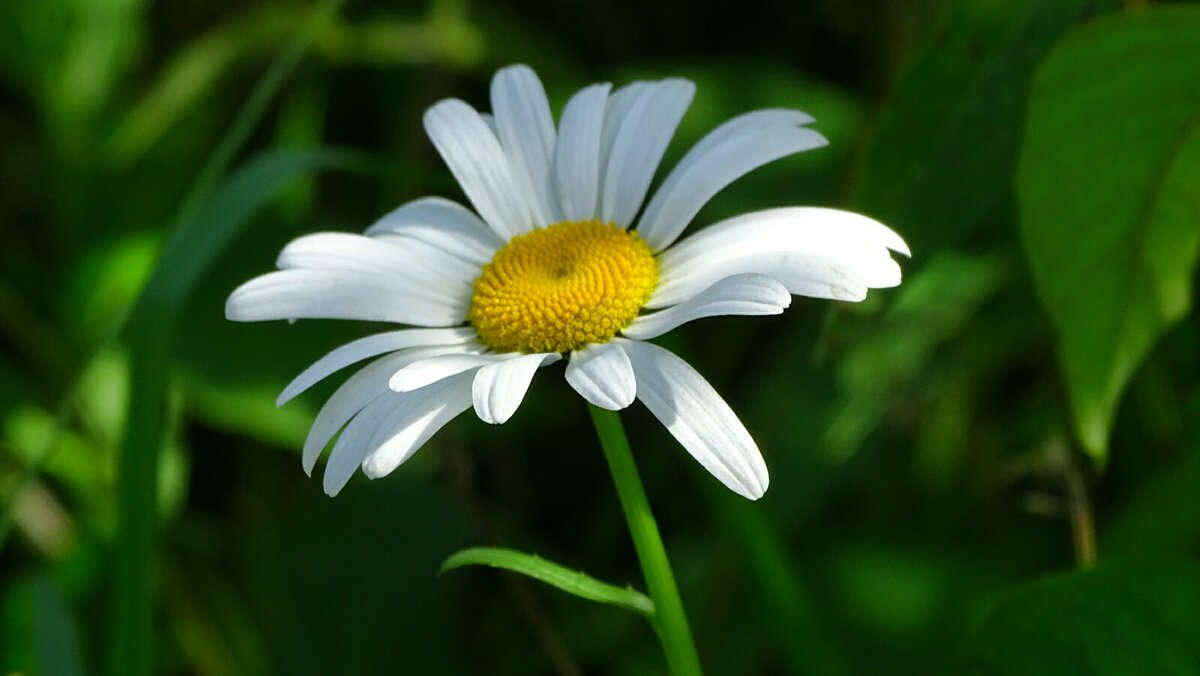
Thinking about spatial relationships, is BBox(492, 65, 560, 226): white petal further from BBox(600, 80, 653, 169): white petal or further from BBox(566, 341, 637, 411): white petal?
BBox(566, 341, 637, 411): white petal

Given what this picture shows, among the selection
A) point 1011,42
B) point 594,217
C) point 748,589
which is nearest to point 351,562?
point 748,589

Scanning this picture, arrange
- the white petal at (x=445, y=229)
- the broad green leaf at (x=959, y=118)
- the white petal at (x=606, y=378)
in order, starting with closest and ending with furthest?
the white petal at (x=606, y=378) < the white petal at (x=445, y=229) < the broad green leaf at (x=959, y=118)

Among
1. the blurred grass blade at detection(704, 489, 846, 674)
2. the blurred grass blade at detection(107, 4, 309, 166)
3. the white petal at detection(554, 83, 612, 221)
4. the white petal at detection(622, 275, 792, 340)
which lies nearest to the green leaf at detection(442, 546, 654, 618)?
the white petal at detection(622, 275, 792, 340)

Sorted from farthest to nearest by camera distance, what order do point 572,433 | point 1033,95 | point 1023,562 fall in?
1. point 572,433
2. point 1023,562
3. point 1033,95

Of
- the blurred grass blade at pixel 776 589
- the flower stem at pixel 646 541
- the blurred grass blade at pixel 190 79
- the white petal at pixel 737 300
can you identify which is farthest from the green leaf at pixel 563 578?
the blurred grass blade at pixel 190 79

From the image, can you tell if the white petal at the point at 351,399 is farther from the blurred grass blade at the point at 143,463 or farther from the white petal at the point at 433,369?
the blurred grass blade at the point at 143,463

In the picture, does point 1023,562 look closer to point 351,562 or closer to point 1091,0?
point 1091,0

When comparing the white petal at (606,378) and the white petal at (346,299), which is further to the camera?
the white petal at (346,299)
